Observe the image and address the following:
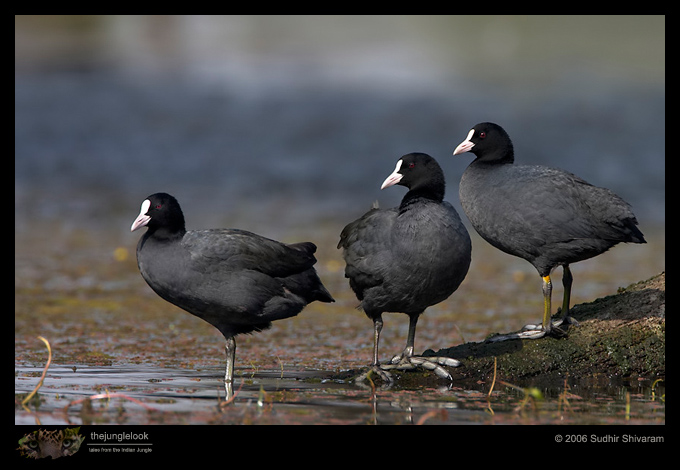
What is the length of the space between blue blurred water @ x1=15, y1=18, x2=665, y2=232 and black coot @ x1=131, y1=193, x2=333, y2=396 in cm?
898

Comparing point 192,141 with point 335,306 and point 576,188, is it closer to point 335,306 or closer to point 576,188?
point 335,306

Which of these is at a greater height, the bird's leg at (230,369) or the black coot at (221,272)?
the black coot at (221,272)

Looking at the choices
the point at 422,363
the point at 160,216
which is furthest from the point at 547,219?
the point at 160,216

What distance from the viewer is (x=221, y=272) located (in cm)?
688

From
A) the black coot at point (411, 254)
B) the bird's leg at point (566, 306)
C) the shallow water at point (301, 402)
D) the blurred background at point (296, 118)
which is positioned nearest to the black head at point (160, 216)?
the shallow water at point (301, 402)

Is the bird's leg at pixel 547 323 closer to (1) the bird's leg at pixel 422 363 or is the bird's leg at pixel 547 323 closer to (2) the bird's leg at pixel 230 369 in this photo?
(1) the bird's leg at pixel 422 363

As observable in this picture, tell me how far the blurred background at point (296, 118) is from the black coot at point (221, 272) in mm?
4873

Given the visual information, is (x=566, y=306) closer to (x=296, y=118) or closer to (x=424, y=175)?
(x=424, y=175)

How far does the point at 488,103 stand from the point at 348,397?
59.7 feet

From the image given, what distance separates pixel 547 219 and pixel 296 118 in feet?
51.7

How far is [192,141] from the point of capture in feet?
71.0

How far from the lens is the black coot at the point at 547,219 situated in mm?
7105

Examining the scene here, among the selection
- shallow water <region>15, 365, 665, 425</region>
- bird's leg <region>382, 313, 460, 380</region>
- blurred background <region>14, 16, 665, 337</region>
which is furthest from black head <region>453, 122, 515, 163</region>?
blurred background <region>14, 16, 665, 337</region>

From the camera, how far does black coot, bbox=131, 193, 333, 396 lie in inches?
267
